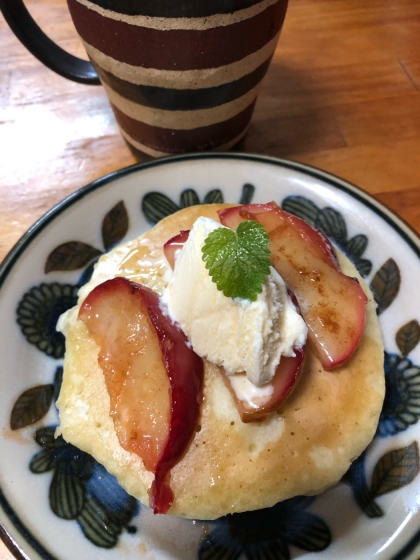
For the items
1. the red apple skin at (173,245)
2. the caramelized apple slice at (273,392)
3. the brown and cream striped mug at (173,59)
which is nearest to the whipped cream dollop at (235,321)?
the caramelized apple slice at (273,392)

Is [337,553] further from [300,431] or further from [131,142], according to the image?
[131,142]

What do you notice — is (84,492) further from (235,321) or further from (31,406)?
(235,321)

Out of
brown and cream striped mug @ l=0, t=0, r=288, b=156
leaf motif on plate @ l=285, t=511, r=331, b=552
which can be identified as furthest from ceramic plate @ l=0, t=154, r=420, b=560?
brown and cream striped mug @ l=0, t=0, r=288, b=156

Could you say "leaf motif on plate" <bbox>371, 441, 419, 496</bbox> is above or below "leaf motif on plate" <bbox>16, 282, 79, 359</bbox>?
below

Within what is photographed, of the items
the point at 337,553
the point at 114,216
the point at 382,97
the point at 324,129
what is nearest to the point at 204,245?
the point at 114,216

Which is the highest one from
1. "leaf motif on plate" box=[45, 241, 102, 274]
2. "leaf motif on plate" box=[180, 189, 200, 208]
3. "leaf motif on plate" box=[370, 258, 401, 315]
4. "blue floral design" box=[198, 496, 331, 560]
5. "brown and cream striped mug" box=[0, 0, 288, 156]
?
"brown and cream striped mug" box=[0, 0, 288, 156]

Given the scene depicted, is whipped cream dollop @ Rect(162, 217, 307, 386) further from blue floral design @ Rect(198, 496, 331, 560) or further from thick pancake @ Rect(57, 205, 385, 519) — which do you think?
blue floral design @ Rect(198, 496, 331, 560)
